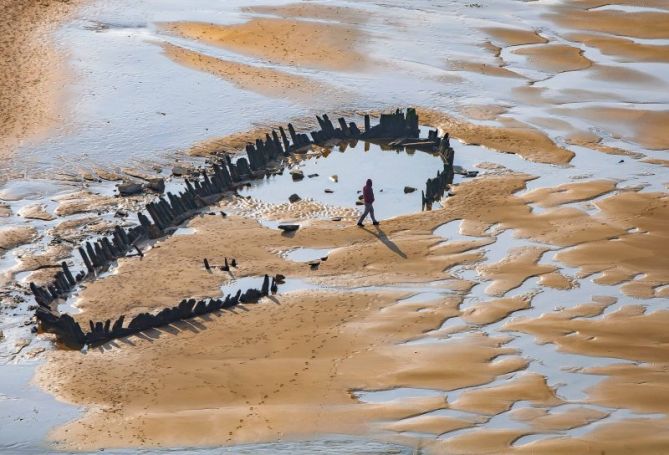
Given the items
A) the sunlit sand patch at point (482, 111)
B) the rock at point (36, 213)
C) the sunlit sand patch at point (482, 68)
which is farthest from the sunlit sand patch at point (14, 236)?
the sunlit sand patch at point (482, 68)

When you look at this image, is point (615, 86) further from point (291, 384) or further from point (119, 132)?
point (291, 384)

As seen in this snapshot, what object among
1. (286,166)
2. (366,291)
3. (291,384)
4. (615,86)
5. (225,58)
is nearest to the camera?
(291,384)

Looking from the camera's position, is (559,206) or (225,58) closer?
(559,206)

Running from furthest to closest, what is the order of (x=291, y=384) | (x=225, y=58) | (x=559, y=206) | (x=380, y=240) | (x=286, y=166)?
(x=225, y=58)
(x=286, y=166)
(x=559, y=206)
(x=380, y=240)
(x=291, y=384)

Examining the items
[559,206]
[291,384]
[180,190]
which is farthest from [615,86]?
[291,384]

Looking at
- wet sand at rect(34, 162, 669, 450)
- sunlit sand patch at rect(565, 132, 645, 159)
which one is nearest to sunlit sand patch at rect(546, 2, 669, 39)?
sunlit sand patch at rect(565, 132, 645, 159)

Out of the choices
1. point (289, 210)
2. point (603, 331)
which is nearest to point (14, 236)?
point (289, 210)
